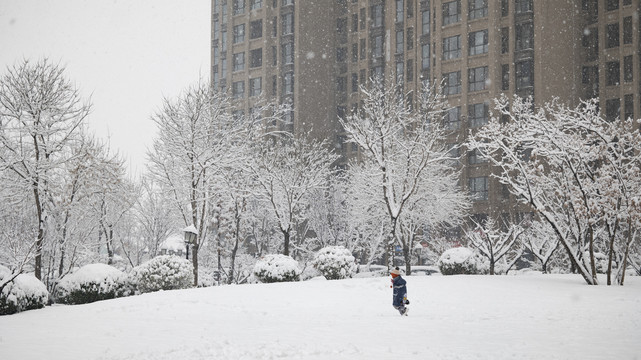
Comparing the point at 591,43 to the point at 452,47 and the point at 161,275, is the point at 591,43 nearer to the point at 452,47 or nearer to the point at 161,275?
the point at 452,47

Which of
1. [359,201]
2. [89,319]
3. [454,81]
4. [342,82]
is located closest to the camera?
[89,319]

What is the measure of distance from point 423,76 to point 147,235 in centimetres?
3422

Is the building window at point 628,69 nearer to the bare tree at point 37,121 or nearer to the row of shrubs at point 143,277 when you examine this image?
the row of shrubs at point 143,277

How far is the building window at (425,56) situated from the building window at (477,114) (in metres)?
8.88

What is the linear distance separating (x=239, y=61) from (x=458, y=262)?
5248cm

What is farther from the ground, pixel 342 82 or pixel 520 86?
pixel 342 82

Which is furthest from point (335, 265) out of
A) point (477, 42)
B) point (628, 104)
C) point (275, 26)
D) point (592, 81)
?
point (275, 26)

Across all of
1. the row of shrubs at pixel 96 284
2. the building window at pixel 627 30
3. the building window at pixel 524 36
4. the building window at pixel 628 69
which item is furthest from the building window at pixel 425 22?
the row of shrubs at pixel 96 284

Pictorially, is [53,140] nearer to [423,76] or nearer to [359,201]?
[359,201]

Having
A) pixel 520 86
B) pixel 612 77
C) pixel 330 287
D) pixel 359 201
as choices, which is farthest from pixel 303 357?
pixel 612 77

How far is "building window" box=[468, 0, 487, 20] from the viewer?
179 feet

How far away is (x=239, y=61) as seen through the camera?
72.9 metres

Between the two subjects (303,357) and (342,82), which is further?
(342,82)

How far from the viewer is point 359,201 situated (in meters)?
38.6
